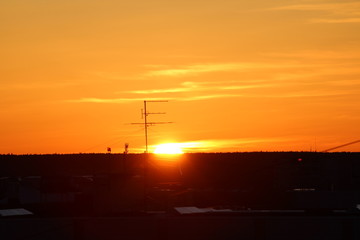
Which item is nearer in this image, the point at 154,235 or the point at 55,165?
the point at 154,235

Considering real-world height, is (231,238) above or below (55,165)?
below

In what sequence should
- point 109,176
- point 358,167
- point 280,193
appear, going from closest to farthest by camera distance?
point 109,176 → point 280,193 → point 358,167

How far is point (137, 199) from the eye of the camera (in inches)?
2244

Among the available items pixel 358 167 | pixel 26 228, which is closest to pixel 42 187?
pixel 26 228

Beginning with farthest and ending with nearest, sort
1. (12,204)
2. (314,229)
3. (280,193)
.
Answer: (280,193) < (12,204) < (314,229)

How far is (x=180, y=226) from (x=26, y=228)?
18.4 feet

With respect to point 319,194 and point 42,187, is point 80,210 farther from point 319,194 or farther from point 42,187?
point 319,194

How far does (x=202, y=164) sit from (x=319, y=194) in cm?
12764

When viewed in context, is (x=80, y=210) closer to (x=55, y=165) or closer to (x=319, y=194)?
(x=319, y=194)

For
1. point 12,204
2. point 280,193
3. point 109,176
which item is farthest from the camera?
point 280,193

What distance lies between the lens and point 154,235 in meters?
29.5

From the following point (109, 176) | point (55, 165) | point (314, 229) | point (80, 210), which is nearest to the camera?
point (314, 229)

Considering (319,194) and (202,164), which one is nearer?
(319,194)

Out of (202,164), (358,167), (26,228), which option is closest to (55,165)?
(202,164)
